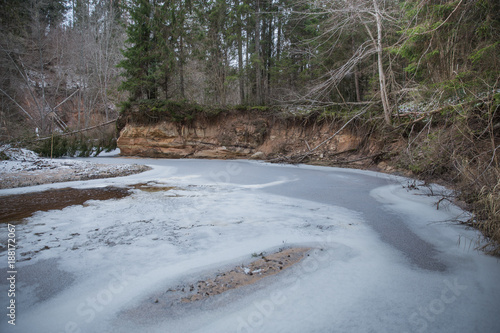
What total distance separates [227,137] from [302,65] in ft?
19.9

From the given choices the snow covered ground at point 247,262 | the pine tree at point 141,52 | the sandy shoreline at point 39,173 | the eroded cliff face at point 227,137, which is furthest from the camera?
the pine tree at point 141,52

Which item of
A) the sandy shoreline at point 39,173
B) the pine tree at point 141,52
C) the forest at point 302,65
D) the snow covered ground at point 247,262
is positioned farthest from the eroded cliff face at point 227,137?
the snow covered ground at point 247,262

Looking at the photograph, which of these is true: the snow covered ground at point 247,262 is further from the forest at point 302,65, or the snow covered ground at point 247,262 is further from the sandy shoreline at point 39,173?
the sandy shoreline at point 39,173

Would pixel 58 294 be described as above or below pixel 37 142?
below

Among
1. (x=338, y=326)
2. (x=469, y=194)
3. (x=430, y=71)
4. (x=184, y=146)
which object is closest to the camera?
(x=338, y=326)

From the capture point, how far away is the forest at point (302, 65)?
4.20 metres

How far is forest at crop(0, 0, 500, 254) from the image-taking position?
4195 mm

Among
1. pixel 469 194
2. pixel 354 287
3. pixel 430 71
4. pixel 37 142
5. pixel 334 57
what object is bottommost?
pixel 354 287

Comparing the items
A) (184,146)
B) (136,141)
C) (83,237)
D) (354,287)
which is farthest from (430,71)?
(136,141)

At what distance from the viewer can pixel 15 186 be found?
5102 mm

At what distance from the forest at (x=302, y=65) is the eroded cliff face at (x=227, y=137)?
33.2 inches

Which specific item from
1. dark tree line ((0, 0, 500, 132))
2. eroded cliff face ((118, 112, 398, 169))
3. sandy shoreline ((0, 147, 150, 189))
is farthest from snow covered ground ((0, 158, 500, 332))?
eroded cliff face ((118, 112, 398, 169))

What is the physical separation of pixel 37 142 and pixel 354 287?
15284 millimetres

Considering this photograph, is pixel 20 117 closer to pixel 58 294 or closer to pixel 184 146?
pixel 184 146
